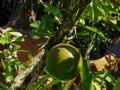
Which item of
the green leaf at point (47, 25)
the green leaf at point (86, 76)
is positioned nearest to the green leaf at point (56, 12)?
the green leaf at point (47, 25)

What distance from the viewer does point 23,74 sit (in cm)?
109

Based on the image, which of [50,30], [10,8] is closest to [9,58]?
[50,30]

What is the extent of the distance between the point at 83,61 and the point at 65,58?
0.08m

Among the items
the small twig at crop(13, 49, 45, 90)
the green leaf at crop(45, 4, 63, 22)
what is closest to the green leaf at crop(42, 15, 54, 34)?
the green leaf at crop(45, 4, 63, 22)

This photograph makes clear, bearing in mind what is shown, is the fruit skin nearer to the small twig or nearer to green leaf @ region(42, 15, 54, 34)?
the small twig

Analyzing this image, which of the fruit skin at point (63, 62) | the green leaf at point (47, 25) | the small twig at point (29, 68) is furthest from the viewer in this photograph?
the green leaf at point (47, 25)

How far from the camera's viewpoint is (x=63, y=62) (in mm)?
894

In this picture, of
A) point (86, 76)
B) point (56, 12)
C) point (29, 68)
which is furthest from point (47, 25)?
point (86, 76)

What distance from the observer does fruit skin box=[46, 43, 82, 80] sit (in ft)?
2.93

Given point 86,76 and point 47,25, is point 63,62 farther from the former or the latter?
point 47,25

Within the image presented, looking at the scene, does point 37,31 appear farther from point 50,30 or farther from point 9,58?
point 9,58

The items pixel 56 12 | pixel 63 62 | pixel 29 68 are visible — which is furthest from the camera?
pixel 56 12

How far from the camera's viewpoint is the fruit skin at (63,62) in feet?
2.93

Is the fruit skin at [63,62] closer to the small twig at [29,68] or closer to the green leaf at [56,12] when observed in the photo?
the small twig at [29,68]
